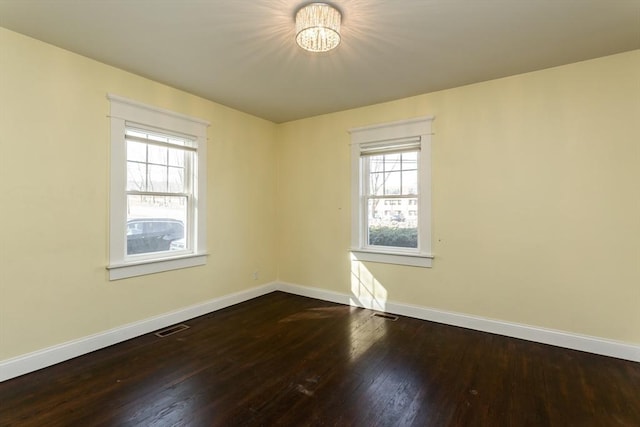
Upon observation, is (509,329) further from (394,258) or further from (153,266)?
(153,266)

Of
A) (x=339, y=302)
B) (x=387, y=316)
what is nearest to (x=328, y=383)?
(x=387, y=316)

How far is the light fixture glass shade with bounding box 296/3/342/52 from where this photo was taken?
6.74ft

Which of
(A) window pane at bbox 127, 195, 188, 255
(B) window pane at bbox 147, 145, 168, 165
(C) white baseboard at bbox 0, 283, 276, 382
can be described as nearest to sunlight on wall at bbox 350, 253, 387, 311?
(C) white baseboard at bbox 0, 283, 276, 382

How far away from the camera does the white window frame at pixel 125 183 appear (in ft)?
9.78

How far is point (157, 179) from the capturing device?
3422mm

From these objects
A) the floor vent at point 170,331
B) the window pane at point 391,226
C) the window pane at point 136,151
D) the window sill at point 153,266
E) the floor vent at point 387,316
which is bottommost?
the floor vent at point 170,331

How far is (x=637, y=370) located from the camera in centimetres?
249

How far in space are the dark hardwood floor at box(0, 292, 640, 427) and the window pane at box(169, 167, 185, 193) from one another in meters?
1.63

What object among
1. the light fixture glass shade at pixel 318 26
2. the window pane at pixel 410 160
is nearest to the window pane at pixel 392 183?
the window pane at pixel 410 160

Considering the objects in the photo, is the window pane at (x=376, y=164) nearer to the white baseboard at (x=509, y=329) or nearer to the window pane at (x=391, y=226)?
the window pane at (x=391, y=226)

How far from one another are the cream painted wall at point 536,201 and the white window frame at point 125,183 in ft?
7.11

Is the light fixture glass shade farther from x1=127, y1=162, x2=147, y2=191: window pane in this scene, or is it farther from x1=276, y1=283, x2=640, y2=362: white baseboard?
x1=276, y1=283, x2=640, y2=362: white baseboard

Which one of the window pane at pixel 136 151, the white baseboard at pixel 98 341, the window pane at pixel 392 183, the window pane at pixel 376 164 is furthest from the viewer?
the window pane at pixel 376 164

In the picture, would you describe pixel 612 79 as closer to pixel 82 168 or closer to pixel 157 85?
pixel 157 85
